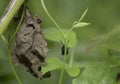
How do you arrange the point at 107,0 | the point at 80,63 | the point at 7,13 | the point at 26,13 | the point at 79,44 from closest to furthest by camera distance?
the point at 7,13
the point at 26,13
the point at 80,63
the point at 79,44
the point at 107,0

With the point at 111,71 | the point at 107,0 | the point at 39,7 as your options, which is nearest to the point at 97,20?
the point at 107,0

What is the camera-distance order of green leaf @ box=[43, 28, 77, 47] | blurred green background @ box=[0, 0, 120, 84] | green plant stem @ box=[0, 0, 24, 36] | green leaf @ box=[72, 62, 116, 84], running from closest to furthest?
green plant stem @ box=[0, 0, 24, 36]
green leaf @ box=[72, 62, 116, 84]
green leaf @ box=[43, 28, 77, 47]
blurred green background @ box=[0, 0, 120, 84]

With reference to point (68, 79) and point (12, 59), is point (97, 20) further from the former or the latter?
point (12, 59)

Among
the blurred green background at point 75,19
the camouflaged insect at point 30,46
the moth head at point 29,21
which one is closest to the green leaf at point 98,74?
the camouflaged insect at point 30,46

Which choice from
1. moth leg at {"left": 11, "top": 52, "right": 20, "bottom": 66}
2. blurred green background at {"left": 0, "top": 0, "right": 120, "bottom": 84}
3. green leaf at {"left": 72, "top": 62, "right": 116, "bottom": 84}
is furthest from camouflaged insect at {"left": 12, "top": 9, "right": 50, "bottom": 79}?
blurred green background at {"left": 0, "top": 0, "right": 120, "bottom": 84}

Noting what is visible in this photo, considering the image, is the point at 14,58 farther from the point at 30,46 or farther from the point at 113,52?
the point at 113,52

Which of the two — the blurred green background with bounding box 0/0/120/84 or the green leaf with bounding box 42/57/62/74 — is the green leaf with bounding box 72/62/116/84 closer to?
the green leaf with bounding box 42/57/62/74
